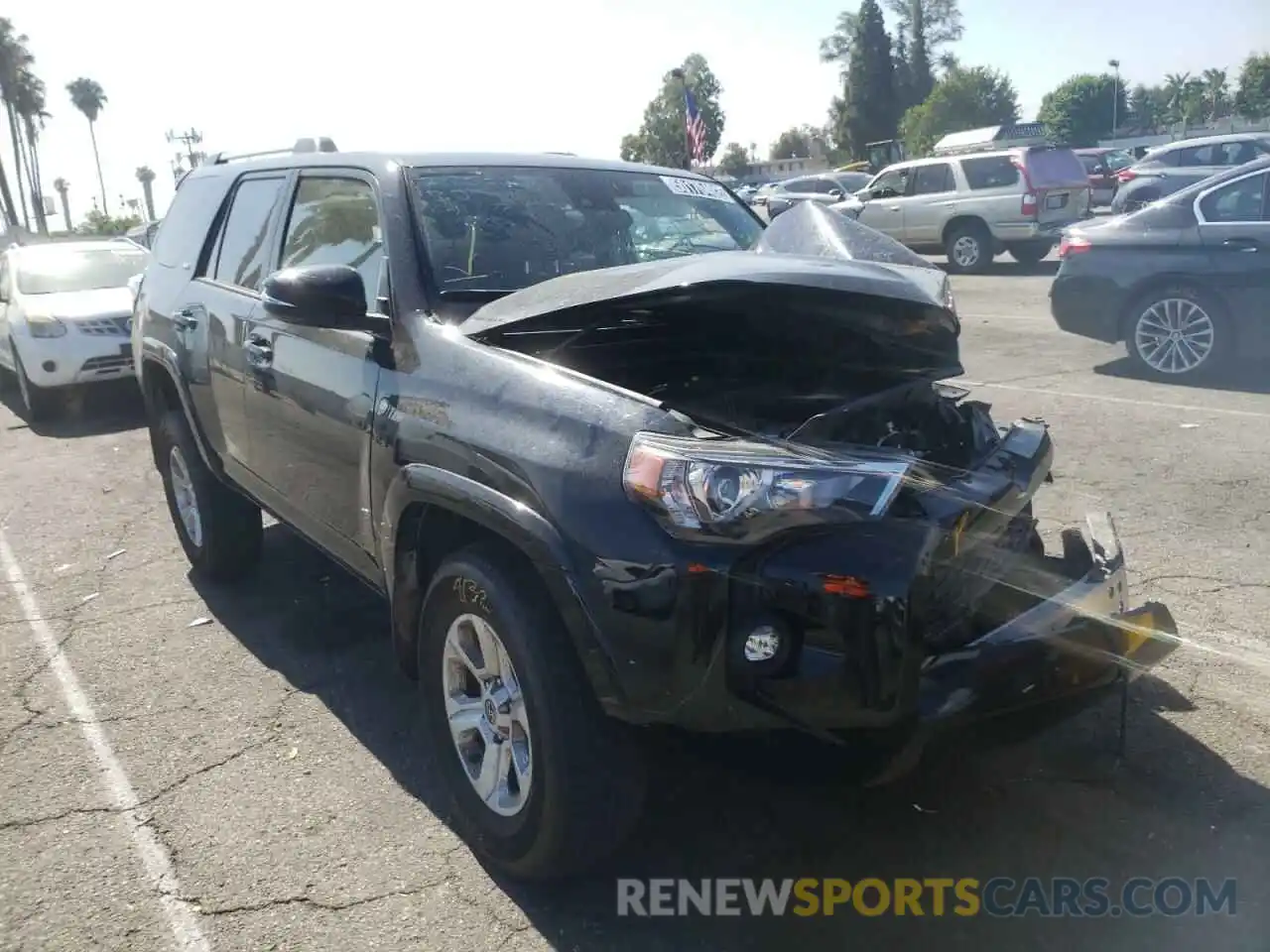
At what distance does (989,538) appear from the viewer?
280 centimetres

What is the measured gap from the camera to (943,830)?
10.1 feet

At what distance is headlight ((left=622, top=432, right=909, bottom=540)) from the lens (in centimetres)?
234

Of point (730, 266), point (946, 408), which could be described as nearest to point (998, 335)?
point (946, 408)

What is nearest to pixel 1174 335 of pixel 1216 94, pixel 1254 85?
pixel 1254 85

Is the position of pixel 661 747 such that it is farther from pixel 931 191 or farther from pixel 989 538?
pixel 931 191

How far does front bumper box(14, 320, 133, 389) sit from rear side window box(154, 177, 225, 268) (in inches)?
181

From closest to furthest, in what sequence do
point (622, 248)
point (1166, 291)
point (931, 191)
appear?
1. point (622, 248)
2. point (1166, 291)
3. point (931, 191)

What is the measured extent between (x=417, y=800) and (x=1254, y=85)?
96.3 m

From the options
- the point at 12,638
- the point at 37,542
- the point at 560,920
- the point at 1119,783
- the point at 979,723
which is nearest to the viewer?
the point at 979,723

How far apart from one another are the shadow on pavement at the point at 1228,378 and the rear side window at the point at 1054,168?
856 cm

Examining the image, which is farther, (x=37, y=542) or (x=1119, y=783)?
(x=37, y=542)

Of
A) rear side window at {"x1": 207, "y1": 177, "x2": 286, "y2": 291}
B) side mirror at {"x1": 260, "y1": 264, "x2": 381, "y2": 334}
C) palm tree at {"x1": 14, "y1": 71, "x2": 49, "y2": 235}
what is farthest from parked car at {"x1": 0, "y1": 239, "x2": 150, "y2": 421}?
palm tree at {"x1": 14, "y1": 71, "x2": 49, "y2": 235}

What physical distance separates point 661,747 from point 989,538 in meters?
1.02

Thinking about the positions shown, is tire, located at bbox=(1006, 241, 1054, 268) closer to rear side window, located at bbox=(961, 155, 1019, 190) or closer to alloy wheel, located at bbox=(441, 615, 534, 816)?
rear side window, located at bbox=(961, 155, 1019, 190)
